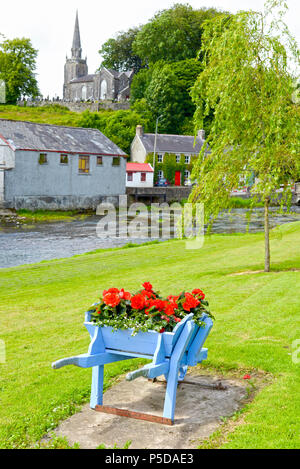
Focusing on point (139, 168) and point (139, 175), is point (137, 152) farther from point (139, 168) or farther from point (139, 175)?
point (139, 175)

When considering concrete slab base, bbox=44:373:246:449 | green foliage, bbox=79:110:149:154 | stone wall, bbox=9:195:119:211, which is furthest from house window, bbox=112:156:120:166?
concrete slab base, bbox=44:373:246:449

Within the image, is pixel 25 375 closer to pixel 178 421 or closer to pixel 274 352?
pixel 178 421

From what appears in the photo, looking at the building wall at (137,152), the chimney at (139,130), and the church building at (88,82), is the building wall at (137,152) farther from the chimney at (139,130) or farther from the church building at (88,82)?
the church building at (88,82)

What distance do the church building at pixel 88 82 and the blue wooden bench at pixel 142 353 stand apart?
12785 cm

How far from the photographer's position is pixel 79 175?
6462 centimetres

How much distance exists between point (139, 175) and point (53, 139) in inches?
754

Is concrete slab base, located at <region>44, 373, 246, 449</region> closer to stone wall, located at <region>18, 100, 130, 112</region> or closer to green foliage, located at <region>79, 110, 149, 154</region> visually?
green foliage, located at <region>79, 110, 149, 154</region>

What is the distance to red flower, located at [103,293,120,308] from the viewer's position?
7.03m

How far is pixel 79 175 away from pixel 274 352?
57.0 metres

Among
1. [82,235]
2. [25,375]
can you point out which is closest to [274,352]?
[25,375]

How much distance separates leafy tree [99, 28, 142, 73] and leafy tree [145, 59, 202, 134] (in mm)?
37454
